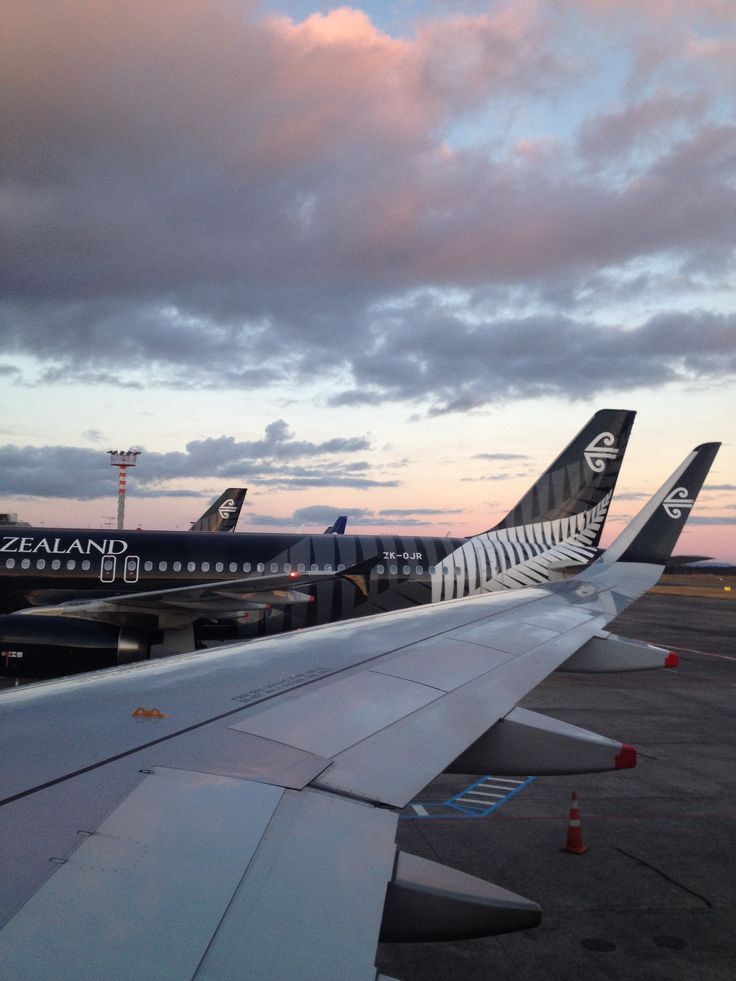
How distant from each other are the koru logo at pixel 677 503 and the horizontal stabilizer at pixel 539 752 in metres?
6.58

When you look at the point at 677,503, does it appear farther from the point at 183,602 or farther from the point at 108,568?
the point at 108,568

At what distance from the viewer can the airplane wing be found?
1.73 meters

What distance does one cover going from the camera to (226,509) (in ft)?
160

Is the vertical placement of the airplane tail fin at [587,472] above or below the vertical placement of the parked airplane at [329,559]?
above

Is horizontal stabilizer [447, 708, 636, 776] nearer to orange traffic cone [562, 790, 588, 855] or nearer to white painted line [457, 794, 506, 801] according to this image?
orange traffic cone [562, 790, 588, 855]

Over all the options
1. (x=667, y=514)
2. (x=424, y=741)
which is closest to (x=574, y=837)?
(x=667, y=514)

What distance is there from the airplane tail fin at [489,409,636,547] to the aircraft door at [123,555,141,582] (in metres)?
11.9

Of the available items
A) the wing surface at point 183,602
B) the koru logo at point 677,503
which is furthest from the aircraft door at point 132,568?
the koru logo at point 677,503

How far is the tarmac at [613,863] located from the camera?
5.86 metres

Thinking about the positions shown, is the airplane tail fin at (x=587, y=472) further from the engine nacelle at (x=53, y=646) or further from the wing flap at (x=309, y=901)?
the wing flap at (x=309, y=901)

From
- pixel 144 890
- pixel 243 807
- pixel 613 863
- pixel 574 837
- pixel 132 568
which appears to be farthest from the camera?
pixel 132 568

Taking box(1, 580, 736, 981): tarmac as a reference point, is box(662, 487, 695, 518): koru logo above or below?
above

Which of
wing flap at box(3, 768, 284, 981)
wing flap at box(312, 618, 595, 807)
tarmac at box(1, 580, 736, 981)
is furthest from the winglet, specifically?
wing flap at box(3, 768, 284, 981)

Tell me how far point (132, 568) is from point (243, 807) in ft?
61.3
